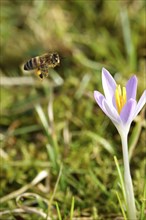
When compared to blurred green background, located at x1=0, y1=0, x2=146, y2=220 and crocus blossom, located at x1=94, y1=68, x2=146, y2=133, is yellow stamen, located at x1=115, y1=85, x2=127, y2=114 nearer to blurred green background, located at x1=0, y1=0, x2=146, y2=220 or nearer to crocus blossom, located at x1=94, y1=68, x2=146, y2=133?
crocus blossom, located at x1=94, y1=68, x2=146, y2=133

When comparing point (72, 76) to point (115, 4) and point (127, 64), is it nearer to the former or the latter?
point (127, 64)

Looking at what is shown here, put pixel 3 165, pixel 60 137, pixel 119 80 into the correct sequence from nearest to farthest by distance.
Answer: pixel 3 165 → pixel 60 137 → pixel 119 80

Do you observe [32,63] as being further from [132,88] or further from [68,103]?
[68,103]

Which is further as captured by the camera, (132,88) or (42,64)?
(42,64)

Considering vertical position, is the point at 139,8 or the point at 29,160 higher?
the point at 139,8

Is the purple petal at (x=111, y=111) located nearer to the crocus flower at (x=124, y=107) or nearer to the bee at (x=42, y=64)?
the crocus flower at (x=124, y=107)

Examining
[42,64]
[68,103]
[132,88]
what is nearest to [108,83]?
[132,88]

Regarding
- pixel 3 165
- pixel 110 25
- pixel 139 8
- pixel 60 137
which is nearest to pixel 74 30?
pixel 110 25
